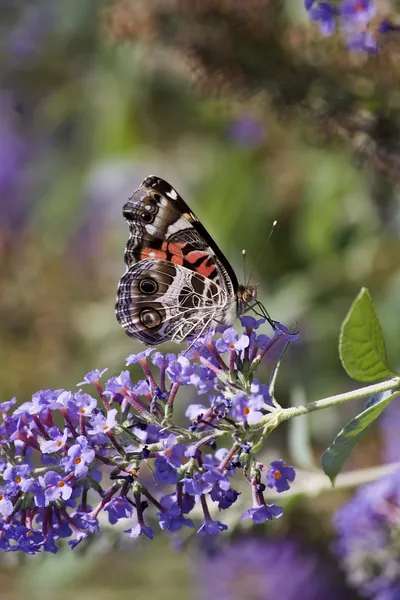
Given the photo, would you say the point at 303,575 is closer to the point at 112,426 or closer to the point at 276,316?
the point at 276,316

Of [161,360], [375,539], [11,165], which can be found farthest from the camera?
[11,165]

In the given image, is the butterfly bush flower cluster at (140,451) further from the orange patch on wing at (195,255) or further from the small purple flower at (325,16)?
the small purple flower at (325,16)

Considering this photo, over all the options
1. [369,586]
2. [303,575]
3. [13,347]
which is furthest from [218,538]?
[13,347]

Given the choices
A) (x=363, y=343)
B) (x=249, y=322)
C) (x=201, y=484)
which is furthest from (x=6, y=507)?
(x=363, y=343)

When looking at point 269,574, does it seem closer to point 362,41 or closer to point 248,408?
point 248,408

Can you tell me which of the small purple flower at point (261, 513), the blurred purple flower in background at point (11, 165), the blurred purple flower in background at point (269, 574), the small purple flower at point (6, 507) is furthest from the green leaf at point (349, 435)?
the blurred purple flower in background at point (11, 165)
